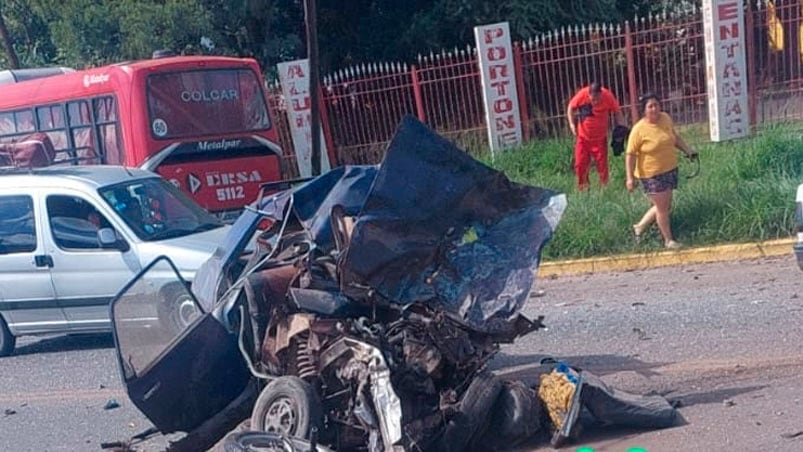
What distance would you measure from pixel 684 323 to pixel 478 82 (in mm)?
10502

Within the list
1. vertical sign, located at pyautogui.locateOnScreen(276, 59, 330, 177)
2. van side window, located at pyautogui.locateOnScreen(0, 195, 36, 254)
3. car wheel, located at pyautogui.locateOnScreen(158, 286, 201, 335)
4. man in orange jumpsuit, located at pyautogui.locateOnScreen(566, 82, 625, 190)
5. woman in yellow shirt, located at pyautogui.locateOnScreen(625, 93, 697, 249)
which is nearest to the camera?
car wheel, located at pyautogui.locateOnScreen(158, 286, 201, 335)

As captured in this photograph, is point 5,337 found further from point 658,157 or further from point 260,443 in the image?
point 658,157

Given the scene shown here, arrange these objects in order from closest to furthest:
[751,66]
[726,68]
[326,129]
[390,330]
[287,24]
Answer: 1. [390,330]
2. [726,68]
3. [751,66]
4. [326,129]
5. [287,24]

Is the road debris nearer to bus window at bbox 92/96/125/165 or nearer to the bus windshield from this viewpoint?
the bus windshield

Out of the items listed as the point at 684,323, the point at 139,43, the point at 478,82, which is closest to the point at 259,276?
the point at 684,323

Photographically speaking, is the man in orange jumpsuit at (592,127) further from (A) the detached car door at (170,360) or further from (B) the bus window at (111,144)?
(A) the detached car door at (170,360)

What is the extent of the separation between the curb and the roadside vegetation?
0.17 metres

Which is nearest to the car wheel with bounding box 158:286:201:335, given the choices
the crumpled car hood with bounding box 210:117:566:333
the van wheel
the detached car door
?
the detached car door

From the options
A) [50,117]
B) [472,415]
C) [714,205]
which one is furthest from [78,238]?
[50,117]

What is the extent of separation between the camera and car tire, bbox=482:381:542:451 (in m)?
6.67

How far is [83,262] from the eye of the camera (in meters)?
11.3

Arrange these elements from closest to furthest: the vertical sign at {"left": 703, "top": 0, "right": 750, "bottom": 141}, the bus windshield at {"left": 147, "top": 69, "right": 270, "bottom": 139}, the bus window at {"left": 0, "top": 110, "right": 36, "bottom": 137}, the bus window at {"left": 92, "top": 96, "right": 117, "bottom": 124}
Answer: the vertical sign at {"left": 703, "top": 0, "right": 750, "bottom": 141} → the bus windshield at {"left": 147, "top": 69, "right": 270, "bottom": 139} → the bus window at {"left": 92, "top": 96, "right": 117, "bottom": 124} → the bus window at {"left": 0, "top": 110, "right": 36, "bottom": 137}

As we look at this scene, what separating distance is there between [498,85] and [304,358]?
1203cm

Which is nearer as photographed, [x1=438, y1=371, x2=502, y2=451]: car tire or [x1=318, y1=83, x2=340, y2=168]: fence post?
[x1=438, y1=371, x2=502, y2=451]: car tire
